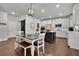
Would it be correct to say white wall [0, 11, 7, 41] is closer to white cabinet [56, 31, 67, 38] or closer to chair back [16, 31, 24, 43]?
chair back [16, 31, 24, 43]

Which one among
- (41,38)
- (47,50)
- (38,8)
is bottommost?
(47,50)

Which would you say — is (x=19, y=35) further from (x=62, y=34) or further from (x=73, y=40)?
(x=73, y=40)

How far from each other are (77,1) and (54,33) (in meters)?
0.72

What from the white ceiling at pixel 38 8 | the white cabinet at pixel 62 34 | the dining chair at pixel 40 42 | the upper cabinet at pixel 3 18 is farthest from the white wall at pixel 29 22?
the white cabinet at pixel 62 34

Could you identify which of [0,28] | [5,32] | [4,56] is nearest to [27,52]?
[4,56]

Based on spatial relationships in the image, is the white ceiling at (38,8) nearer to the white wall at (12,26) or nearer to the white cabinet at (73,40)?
the white wall at (12,26)

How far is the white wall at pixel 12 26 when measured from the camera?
49.1 inches

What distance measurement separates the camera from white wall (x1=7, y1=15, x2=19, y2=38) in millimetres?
1248

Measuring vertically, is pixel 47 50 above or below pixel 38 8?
→ below

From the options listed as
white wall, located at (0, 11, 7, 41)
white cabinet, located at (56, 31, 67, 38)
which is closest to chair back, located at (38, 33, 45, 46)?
white cabinet, located at (56, 31, 67, 38)

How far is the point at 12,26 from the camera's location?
1267 millimetres

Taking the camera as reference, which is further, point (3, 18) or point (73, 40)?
point (73, 40)

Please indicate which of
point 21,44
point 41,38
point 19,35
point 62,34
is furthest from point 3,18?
point 62,34

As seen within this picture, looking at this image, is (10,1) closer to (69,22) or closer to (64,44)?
(69,22)
